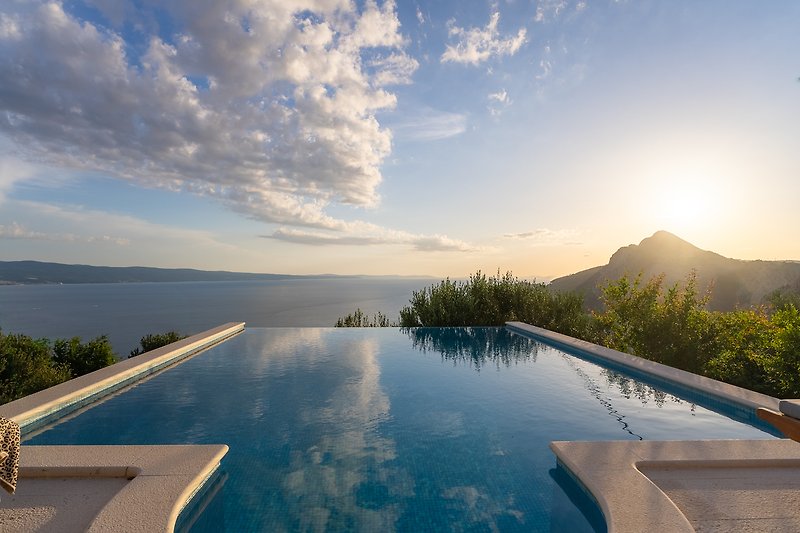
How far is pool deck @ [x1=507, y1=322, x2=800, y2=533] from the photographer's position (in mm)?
2555

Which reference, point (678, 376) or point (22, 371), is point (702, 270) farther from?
point (22, 371)

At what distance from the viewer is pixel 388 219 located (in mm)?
24828

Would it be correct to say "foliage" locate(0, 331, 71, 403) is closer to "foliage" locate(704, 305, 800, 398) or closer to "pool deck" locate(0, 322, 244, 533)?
"pool deck" locate(0, 322, 244, 533)

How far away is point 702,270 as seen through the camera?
254 feet

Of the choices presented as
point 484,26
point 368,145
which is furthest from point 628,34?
point 368,145

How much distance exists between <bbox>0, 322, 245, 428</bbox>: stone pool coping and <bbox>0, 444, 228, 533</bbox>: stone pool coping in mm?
813

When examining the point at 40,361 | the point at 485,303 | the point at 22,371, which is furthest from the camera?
the point at 485,303

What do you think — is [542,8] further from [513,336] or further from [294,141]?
[294,141]

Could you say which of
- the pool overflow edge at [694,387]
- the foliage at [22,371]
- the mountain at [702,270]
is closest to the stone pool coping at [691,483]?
the pool overflow edge at [694,387]

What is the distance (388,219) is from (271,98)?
12.3 meters

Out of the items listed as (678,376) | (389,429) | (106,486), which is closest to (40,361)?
(106,486)

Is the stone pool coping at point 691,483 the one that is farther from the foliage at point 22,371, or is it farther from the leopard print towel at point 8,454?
the foliage at point 22,371

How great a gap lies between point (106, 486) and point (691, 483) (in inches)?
174

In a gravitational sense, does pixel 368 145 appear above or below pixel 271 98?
below
